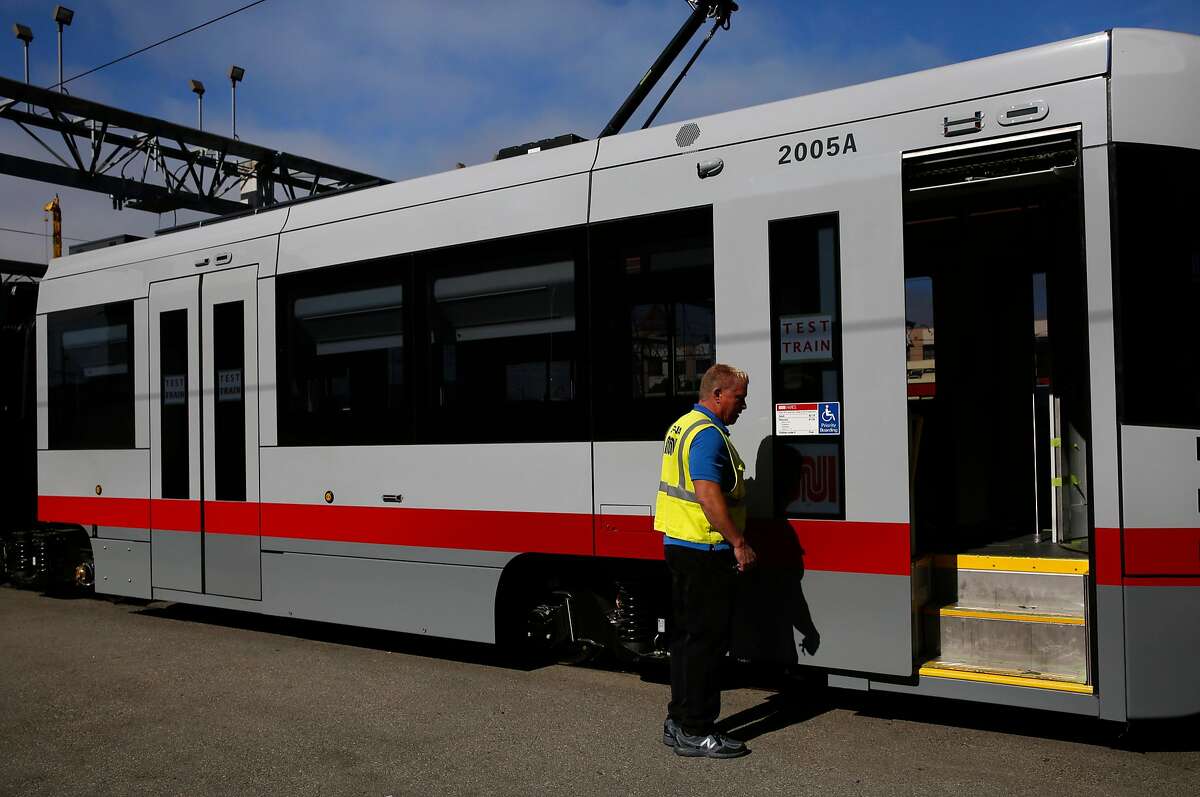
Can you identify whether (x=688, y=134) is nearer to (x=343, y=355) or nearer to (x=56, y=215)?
(x=343, y=355)

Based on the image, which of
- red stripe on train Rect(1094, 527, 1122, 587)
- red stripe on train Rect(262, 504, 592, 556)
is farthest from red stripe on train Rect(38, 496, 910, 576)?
red stripe on train Rect(1094, 527, 1122, 587)

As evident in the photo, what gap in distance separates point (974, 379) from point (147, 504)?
6.58 m

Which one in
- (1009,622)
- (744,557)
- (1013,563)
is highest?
(744,557)

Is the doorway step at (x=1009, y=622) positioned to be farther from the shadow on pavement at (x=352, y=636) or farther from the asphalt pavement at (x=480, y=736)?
the shadow on pavement at (x=352, y=636)

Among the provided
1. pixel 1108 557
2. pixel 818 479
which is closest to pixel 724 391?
pixel 818 479

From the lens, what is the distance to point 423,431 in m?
6.53

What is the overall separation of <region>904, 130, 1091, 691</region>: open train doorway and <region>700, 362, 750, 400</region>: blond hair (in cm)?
98

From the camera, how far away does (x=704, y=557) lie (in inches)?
190

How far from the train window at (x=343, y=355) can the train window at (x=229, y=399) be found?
47cm

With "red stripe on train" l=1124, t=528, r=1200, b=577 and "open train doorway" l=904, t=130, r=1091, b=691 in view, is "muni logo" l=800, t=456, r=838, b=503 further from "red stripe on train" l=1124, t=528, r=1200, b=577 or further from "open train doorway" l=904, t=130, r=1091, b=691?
"red stripe on train" l=1124, t=528, r=1200, b=577

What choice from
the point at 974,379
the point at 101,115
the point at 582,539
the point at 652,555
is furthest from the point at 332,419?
the point at 101,115

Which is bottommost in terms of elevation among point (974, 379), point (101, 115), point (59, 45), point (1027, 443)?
point (1027, 443)

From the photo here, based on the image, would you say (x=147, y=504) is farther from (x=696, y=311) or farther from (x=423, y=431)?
(x=696, y=311)

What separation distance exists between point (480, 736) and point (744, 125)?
3547 mm
